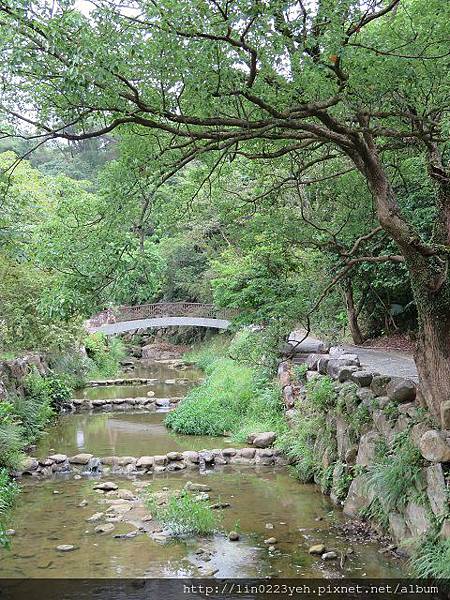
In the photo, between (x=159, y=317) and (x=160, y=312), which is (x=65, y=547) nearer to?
(x=159, y=317)

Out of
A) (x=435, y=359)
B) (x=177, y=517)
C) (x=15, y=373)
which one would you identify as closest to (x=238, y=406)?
(x=15, y=373)

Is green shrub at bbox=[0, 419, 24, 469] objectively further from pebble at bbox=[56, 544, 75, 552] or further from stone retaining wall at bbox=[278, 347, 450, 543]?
stone retaining wall at bbox=[278, 347, 450, 543]

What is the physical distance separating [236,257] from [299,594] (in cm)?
1210

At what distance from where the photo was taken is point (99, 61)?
4.22m

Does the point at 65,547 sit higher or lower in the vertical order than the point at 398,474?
lower

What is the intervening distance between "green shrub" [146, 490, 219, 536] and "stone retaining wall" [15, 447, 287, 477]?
2.76 meters

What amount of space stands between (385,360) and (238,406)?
3.47 m

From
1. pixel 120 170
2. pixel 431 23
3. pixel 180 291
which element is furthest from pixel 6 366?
pixel 180 291

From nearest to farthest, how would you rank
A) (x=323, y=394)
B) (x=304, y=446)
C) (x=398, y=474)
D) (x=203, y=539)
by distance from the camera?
(x=398, y=474)
(x=203, y=539)
(x=323, y=394)
(x=304, y=446)

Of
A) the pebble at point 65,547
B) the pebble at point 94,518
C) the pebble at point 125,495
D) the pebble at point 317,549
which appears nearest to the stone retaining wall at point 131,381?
the pebble at point 125,495

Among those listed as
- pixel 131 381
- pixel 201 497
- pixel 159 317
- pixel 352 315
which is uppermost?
pixel 352 315

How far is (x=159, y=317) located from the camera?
2509 cm

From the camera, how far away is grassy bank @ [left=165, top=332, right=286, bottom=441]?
1157cm

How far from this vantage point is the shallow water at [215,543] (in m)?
5.80
